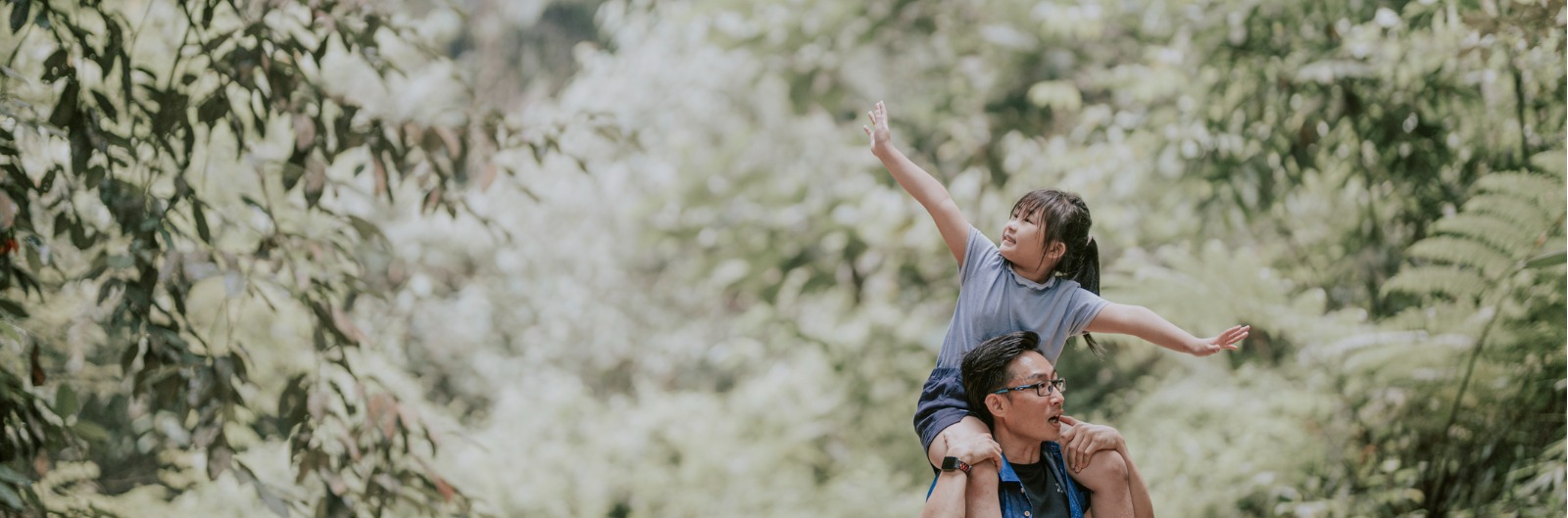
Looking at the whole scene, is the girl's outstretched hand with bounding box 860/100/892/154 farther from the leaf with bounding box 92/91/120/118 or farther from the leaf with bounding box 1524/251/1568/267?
the leaf with bounding box 1524/251/1568/267

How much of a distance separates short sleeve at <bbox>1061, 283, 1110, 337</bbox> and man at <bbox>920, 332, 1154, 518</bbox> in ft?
0.28

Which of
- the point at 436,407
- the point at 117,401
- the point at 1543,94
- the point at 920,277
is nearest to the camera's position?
the point at 1543,94

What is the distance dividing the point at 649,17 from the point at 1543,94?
7.51m

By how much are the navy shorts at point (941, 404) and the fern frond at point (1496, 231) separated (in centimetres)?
324

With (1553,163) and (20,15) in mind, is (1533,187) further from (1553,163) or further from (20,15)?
(20,15)

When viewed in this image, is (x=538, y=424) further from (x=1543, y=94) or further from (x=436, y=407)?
(x=1543, y=94)

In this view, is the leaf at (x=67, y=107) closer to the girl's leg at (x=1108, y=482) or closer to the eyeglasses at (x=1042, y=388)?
the eyeglasses at (x=1042, y=388)

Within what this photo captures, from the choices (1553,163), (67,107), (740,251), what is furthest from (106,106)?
(740,251)

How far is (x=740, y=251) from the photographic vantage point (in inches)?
366

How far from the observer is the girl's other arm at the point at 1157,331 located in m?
2.07

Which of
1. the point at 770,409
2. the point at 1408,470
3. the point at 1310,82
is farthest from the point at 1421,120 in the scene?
the point at 770,409

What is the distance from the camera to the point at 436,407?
31.4 feet

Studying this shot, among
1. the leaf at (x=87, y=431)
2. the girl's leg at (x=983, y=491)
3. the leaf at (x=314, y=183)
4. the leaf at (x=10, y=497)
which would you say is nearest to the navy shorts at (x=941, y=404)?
the girl's leg at (x=983, y=491)

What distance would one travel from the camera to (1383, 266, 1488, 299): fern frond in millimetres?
4891
